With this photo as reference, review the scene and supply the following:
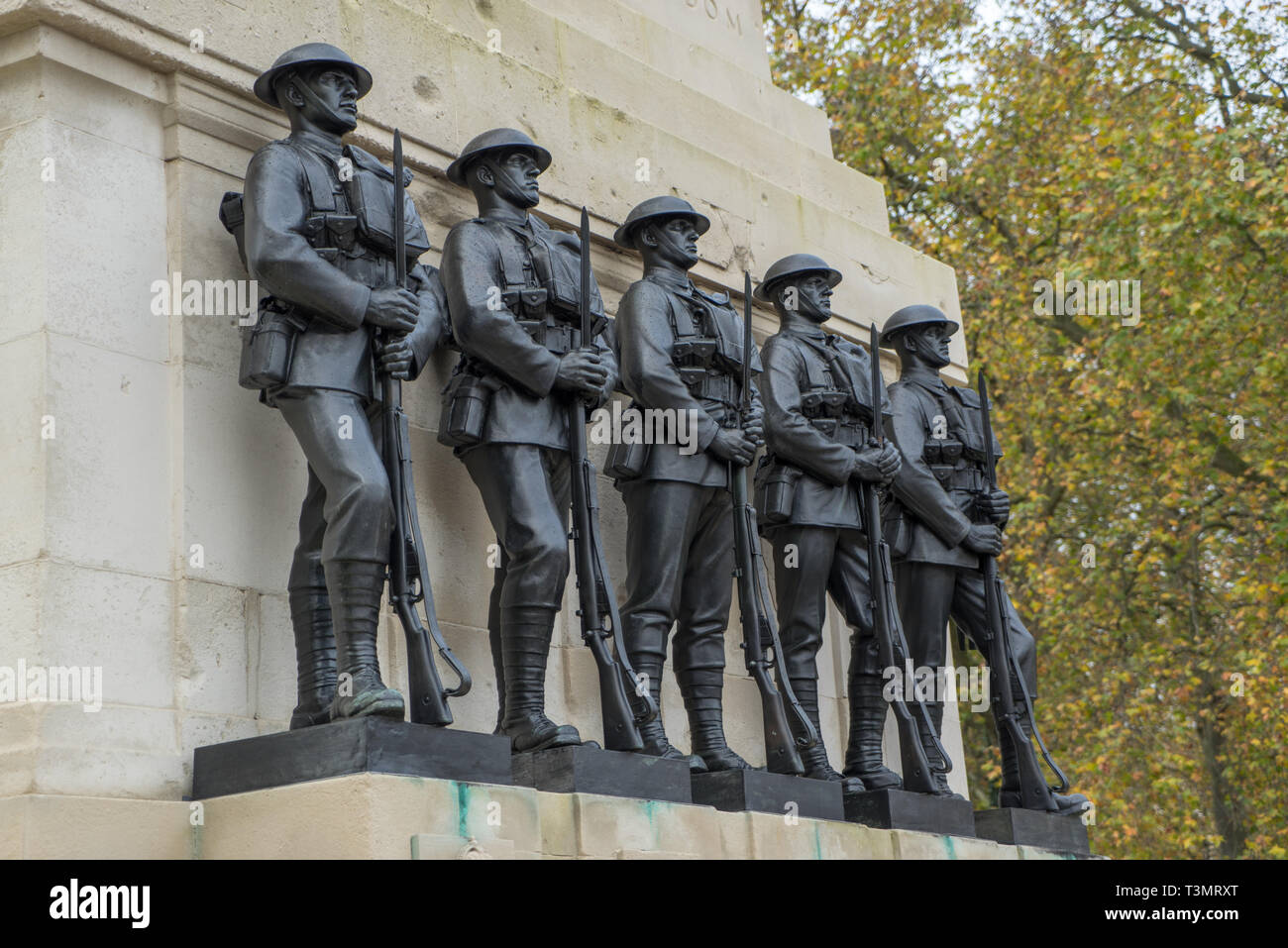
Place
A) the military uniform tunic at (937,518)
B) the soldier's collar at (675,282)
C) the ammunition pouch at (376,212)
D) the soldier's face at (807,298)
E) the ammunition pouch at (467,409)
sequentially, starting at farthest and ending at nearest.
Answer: the military uniform tunic at (937,518) < the soldier's face at (807,298) < the soldier's collar at (675,282) < the ammunition pouch at (467,409) < the ammunition pouch at (376,212)

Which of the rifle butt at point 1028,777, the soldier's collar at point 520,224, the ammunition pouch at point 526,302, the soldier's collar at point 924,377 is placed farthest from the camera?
the soldier's collar at point 924,377

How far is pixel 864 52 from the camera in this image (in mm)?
21688

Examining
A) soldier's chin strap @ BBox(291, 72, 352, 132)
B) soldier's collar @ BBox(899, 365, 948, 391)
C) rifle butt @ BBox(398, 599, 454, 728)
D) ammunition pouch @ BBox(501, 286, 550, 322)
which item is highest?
soldier's chin strap @ BBox(291, 72, 352, 132)

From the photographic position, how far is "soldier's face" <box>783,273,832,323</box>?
990 cm

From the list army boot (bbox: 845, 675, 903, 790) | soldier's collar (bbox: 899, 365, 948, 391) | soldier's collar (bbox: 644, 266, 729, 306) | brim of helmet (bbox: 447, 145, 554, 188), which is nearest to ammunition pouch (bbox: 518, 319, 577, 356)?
brim of helmet (bbox: 447, 145, 554, 188)

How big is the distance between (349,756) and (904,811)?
11.9 feet

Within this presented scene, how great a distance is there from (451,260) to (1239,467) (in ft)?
41.9

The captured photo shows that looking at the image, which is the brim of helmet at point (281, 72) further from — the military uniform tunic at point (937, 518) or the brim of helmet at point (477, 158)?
the military uniform tunic at point (937, 518)

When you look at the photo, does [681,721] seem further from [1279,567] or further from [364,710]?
[1279,567]

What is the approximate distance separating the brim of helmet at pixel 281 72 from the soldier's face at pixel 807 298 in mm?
3014

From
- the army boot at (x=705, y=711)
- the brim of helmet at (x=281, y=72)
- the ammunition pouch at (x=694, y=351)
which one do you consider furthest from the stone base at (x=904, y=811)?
the brim of helmet at (x=281, y=72)

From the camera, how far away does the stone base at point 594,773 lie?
725cm

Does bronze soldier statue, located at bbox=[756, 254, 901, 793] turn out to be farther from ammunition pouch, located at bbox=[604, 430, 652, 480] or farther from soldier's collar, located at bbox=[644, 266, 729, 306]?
ammunition pouch, located at bbox=[604, 430, 652, 480]

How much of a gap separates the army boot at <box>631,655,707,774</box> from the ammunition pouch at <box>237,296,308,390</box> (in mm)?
2106
